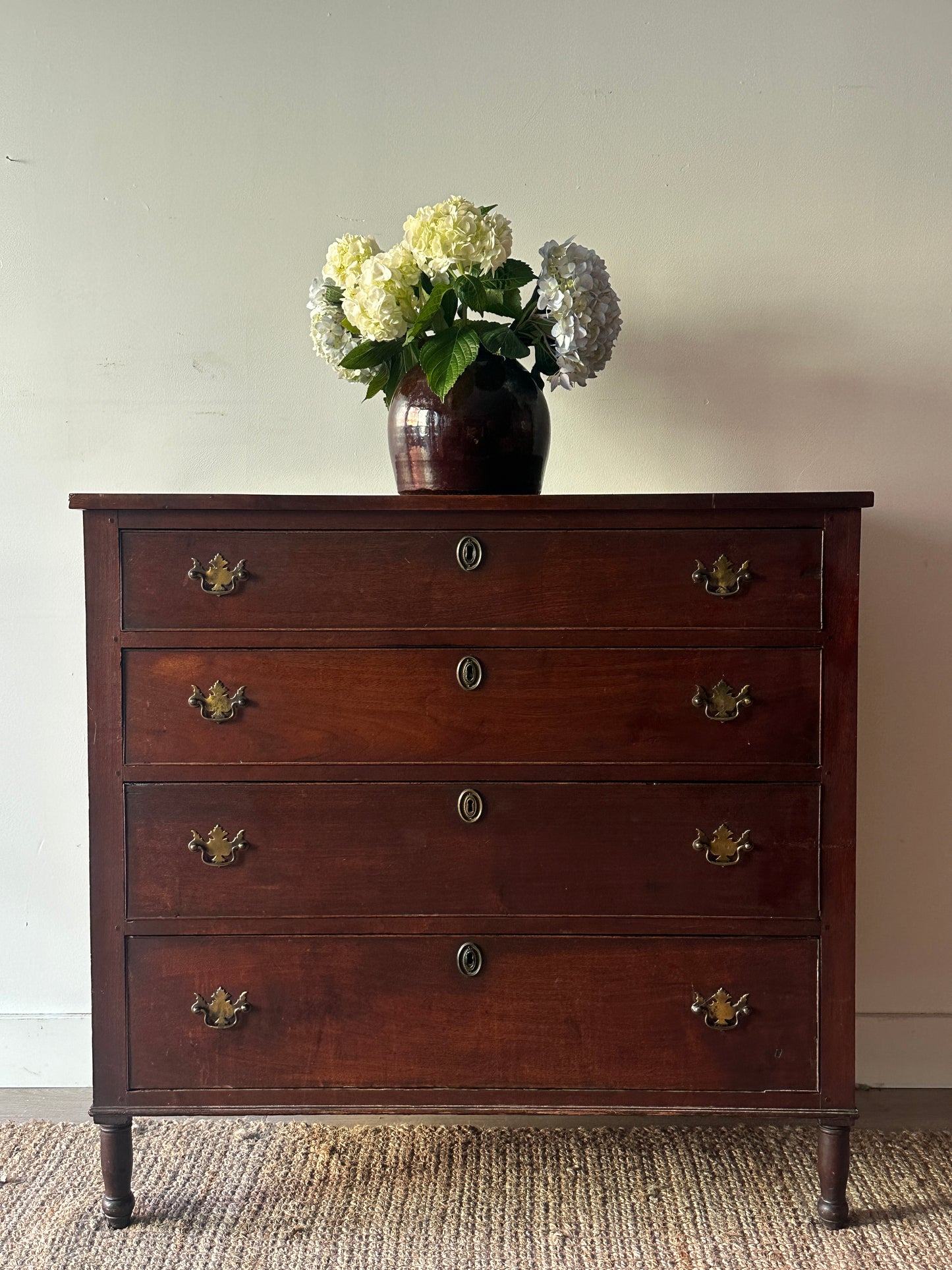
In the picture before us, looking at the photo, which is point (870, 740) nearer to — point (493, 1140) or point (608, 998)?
point (608, 998)

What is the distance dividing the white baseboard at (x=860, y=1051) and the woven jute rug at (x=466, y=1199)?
164 millimetres

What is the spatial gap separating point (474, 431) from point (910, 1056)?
4.96 feet

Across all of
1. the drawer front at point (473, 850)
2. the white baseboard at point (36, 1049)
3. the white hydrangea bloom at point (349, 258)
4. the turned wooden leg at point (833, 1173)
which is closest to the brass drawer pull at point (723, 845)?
the drawer front at point (473, 850)

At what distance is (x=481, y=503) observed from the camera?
152cm

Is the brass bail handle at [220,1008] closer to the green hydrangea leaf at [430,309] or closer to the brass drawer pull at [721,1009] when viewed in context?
the brass drawer pull at [721,1009]

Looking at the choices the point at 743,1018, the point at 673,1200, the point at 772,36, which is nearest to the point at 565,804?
the point at 743,1018

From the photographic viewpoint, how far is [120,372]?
2.07 meters

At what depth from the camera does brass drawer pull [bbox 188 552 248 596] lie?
1543mm

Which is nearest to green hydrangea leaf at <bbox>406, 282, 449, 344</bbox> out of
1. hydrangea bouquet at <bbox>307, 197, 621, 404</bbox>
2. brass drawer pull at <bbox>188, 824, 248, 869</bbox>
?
hydrangea bouquet at <bbox>307, 197, 621, 404</bbox>

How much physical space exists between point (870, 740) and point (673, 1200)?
A: 0.93 m

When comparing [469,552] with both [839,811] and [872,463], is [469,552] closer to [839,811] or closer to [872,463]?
[839,811]

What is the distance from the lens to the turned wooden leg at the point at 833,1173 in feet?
5.23

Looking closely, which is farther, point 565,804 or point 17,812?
point 17,812

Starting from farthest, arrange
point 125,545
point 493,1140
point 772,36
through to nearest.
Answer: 1. point 772,36
2. point 493,1140
3. point 125,545
